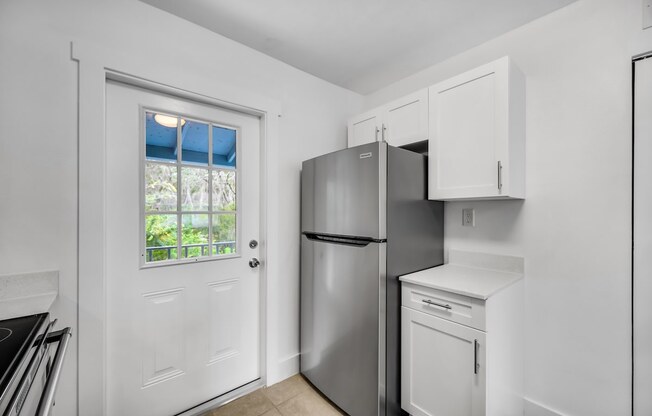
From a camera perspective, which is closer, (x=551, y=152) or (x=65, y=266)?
(x=65, y=266)

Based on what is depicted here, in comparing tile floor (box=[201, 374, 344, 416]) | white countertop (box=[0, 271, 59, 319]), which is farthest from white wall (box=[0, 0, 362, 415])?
tile floor (box=[201, 374, 344, 416])

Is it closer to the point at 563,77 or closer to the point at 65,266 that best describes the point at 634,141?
the point at 563,77

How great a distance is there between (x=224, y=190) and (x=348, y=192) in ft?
2.79

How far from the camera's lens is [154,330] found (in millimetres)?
1567

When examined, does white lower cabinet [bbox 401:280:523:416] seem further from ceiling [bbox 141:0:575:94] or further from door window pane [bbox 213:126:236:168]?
ceiling [bbox 141:0:575:94]

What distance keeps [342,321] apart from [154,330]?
1.10m

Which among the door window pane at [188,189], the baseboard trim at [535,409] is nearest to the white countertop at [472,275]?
the baseboard trim at [535,409]

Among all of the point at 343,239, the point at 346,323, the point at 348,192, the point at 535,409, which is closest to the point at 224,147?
the point at 348,192

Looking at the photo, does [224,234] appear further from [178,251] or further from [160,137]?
[160,137]

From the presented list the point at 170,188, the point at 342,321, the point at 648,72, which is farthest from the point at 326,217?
the point at 648,72

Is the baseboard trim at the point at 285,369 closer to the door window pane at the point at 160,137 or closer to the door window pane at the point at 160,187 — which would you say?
Answer: the door window pane at the point at 160,187

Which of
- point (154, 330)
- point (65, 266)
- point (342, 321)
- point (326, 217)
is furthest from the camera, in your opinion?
point (326, 217)

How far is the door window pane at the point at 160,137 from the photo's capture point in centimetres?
156

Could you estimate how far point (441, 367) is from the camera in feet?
4.54
